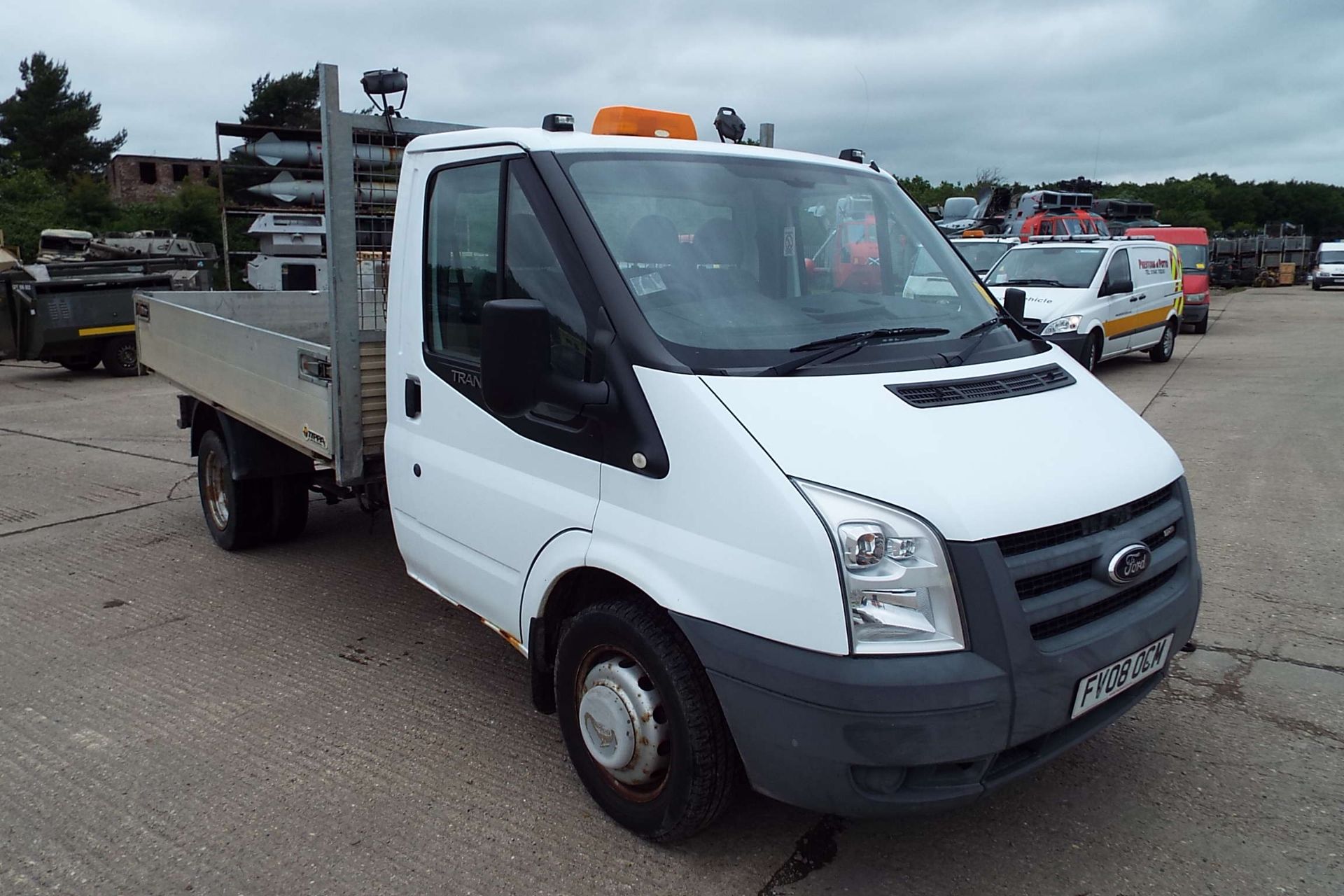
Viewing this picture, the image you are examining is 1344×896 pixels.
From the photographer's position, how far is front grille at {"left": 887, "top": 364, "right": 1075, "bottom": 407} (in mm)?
2904

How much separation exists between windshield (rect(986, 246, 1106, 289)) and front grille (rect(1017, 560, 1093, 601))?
11.0 m

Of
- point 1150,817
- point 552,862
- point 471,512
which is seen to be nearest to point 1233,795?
point 1150,817

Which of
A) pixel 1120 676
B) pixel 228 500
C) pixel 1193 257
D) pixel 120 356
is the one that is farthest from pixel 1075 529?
pixel 1193 257

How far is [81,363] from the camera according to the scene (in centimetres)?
1614

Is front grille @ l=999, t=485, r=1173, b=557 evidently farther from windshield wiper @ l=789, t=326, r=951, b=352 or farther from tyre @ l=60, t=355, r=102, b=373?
tyre @ l=60, t=355, r=102, b=373

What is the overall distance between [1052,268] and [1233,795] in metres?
11.1

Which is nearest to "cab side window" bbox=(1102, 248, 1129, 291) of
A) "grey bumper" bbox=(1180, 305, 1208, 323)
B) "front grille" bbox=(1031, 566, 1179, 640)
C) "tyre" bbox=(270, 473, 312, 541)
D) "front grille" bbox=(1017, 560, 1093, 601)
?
"grey bumper" bbox=(1180, 305, 1208, 323)

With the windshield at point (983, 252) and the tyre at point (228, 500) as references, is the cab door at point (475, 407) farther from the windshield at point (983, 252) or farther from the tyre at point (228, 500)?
the windshield at point (983, 252)

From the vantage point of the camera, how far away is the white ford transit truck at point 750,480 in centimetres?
252

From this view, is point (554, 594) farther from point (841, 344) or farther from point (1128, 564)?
point (1128, 564)

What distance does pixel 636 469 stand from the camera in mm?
2887

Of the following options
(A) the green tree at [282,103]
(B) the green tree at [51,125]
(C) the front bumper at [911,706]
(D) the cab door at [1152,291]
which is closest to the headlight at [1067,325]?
(D) the cab door at [1152,291]

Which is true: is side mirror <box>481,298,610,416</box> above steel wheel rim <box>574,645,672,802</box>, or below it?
above

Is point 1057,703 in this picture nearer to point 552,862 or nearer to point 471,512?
point 552,862
